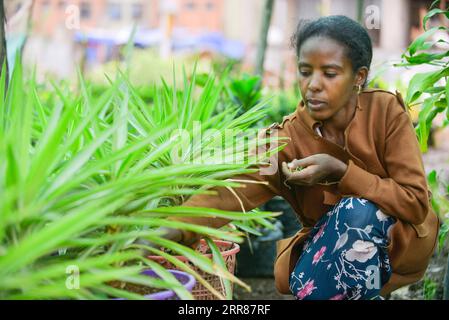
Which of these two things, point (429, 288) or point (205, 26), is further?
point (205, 26)

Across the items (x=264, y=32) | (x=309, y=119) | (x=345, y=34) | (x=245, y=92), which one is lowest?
(x=309, y=119)

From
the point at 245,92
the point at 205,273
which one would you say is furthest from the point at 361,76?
the point at 245,92

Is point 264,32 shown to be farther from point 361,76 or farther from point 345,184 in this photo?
point 345,184

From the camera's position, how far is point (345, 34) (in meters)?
1.97

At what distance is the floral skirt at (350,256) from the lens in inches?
74.2

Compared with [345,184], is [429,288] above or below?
below

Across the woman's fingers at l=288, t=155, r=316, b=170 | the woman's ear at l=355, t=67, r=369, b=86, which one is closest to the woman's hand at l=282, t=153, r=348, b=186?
the woman's fingers at l=288, t=155, r=316, b=170

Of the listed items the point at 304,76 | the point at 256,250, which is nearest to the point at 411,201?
the point at 304,76

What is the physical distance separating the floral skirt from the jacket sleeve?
32mm

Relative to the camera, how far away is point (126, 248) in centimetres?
161

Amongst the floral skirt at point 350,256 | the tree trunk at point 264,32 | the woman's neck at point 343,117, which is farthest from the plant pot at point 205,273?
the tree trunk at point 264,32

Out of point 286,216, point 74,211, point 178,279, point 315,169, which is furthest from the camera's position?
point 286,216

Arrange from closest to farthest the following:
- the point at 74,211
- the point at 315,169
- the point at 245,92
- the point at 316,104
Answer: the point at 74,211, the point at 315,169, the point at 316,104, the point at 245,92

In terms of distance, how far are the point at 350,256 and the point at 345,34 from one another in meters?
0.63
